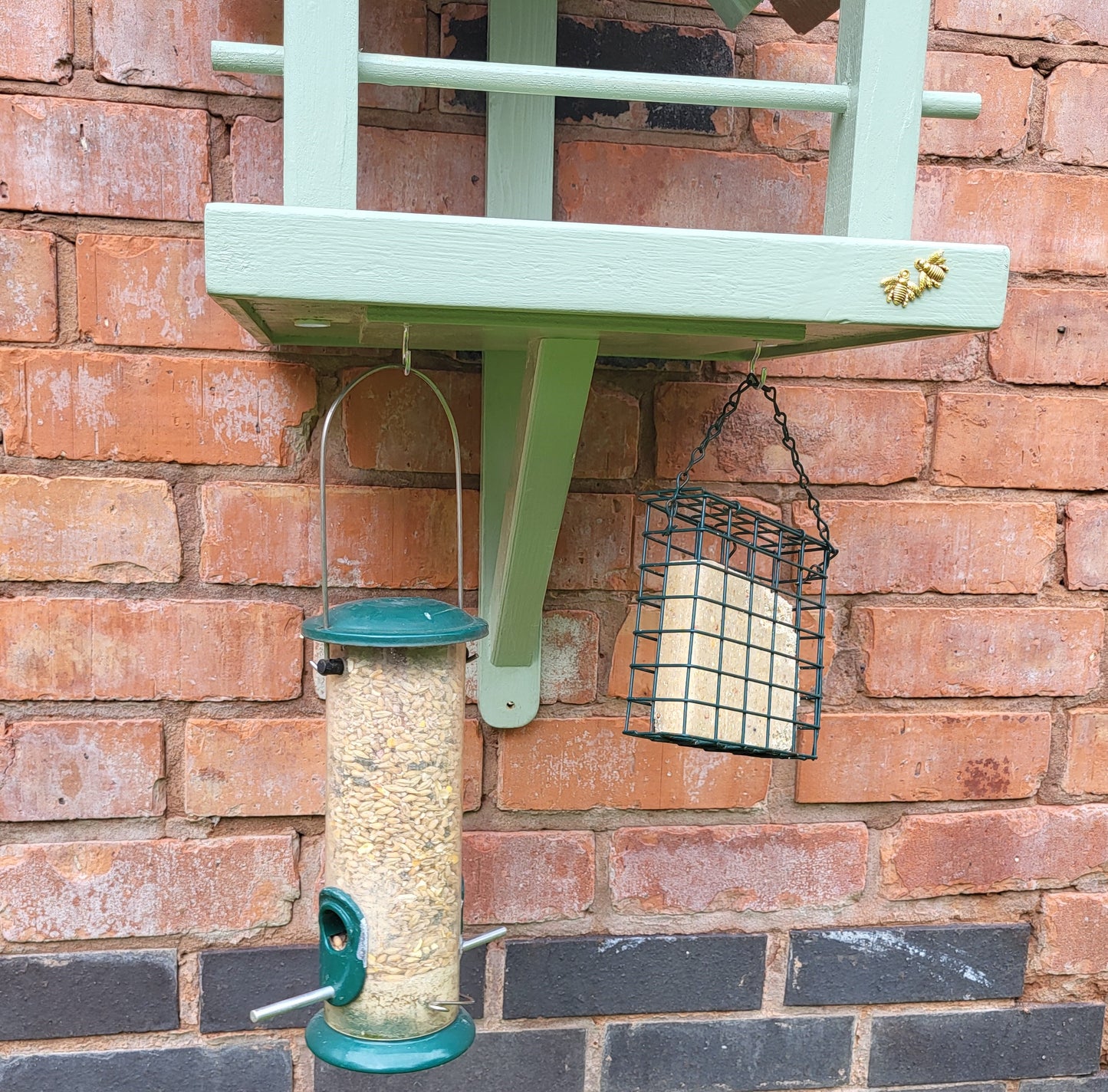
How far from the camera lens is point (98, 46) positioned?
78 cm

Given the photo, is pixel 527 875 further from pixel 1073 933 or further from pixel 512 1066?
pixel 1073 933

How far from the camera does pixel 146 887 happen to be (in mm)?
851

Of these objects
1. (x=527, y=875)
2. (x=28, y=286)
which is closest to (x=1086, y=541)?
(x=527, y=875)

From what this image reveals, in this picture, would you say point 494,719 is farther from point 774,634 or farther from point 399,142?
point 399,142

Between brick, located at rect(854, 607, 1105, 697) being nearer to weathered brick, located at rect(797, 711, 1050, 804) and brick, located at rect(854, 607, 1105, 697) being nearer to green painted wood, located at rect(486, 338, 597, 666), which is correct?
weathered brick, located at rect(797, 711, 1050, 804)

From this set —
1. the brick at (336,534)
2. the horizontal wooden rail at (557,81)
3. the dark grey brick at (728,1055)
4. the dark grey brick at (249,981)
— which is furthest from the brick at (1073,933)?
the horizontal wooden rail at (557,81)

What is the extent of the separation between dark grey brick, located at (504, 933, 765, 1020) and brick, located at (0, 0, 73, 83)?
33.0 inches

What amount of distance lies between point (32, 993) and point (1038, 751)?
0.94m

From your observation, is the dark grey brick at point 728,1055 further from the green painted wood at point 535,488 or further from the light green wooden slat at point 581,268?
the light green wooden slat at point 581,268

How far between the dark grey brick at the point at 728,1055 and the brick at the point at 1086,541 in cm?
48

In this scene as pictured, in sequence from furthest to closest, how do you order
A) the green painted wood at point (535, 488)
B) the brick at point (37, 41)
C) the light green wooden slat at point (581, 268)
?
the brick at point (37, 41)
the green painted wood at point (535, 488)
the light green wooden slat at point (581, 268)

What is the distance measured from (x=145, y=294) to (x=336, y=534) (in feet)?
0.81

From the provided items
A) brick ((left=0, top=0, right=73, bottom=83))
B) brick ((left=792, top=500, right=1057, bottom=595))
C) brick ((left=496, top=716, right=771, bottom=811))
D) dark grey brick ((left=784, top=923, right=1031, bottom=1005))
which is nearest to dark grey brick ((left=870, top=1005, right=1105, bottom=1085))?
dark grey brick ((left=784, top=923, right=1031, bottom=1005))

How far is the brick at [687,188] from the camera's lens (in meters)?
0.83
